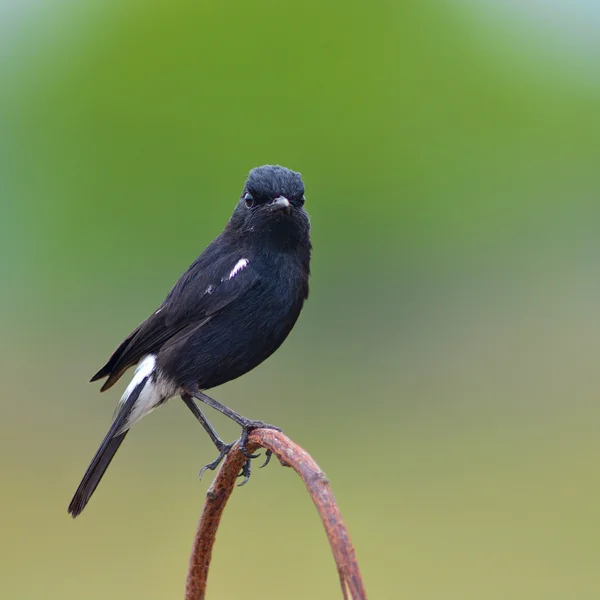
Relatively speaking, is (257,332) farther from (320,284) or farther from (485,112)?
(485,112)

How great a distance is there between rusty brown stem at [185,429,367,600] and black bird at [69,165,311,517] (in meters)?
0.74

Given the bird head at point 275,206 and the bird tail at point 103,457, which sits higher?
the bird head at point 275,206

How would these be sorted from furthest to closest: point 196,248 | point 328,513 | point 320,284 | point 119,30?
point 119,30 < point 320,284 < point 196,248 < point 328,513

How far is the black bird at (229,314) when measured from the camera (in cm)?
372

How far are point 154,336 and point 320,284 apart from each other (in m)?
7.68

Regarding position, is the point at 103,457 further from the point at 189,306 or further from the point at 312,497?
the point at 312,497

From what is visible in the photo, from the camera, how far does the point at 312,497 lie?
224 centimetres

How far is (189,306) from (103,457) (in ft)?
2.19

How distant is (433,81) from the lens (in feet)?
42.6

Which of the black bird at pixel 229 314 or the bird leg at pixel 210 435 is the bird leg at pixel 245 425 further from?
the bird leg at pixel 210 435

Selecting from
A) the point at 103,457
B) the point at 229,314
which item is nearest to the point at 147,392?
the point at 103,457

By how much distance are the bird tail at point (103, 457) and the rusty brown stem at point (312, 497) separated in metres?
Answer: 0.77

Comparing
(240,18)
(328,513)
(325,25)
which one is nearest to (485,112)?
(325,25)

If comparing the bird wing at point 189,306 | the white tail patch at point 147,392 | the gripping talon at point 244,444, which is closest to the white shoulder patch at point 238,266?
the bird wing at point 189,306
